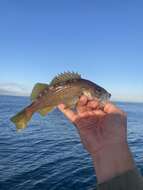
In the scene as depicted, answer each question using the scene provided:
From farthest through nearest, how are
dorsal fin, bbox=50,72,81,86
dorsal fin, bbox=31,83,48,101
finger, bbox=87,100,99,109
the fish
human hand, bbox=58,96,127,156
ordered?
1. dorsal fin, bbox=31,83,48,101
2. dorsal fin, bbox=50,72,81,86
3. the fish
4. finger, bbox=87,100,99,109
5. human hand, bbox=58,96,127,156

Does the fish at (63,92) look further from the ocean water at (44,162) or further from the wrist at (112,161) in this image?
the ocean water at (44,162)

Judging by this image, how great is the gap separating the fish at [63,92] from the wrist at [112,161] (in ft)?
5.22

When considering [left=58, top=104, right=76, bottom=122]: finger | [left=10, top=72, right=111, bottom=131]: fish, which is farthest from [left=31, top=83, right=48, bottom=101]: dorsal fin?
[left=58, top=104, right=76, bottom=122]: finger

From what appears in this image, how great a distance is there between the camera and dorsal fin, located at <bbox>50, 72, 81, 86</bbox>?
20.1ft

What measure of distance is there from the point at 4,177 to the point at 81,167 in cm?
521

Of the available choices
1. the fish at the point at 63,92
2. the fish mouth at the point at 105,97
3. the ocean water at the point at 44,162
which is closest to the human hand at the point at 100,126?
the fish mouth at the point at 105,97

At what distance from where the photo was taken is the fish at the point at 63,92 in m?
5.88

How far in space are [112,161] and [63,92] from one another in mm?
2177

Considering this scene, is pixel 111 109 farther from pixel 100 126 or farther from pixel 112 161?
pixel 112 161

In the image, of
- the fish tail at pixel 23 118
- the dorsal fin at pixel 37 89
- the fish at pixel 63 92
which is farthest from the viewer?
the fish tail at pixel 23 118

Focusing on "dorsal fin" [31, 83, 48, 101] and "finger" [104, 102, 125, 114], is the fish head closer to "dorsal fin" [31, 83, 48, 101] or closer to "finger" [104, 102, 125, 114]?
"finger" [104, 102, 125, 114]

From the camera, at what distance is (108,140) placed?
13.9 feet

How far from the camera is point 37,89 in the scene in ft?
20.7

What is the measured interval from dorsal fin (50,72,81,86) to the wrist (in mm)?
2223
